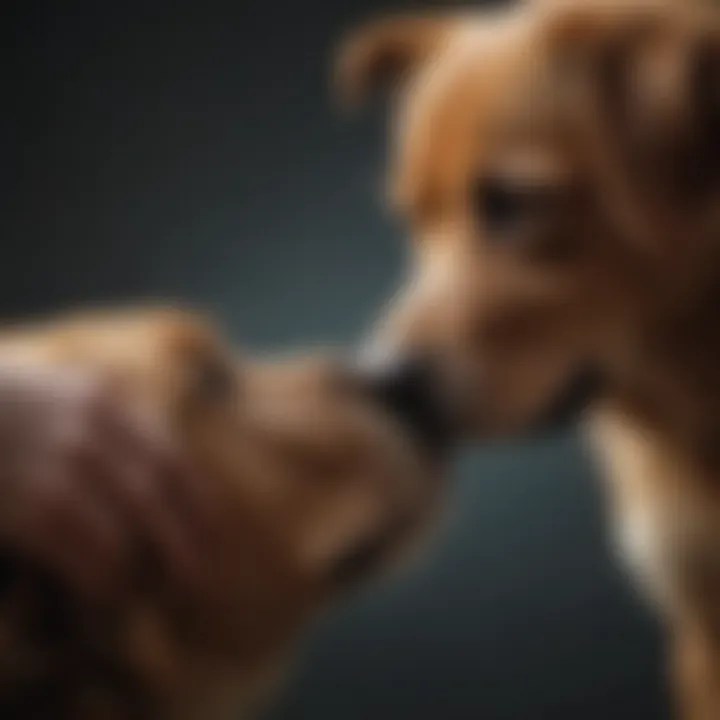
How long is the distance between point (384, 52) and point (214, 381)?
0.30m

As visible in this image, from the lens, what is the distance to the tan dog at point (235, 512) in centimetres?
58

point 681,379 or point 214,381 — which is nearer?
point 214,381

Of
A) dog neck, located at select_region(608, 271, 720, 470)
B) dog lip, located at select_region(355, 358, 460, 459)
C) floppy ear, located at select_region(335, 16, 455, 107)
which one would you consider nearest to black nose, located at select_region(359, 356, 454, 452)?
dog lip, located at select_region(355, 358, 460, 459)

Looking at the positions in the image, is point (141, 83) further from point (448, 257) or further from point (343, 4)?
point (448, 257)

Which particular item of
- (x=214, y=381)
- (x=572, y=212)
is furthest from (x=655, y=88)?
(x=214, y=381)

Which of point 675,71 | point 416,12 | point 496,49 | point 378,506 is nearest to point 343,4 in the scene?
point 416,12

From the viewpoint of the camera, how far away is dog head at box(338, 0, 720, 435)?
730 mm

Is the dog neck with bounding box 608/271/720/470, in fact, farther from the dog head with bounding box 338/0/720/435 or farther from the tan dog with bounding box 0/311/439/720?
the tan dog with bounding box 0/311/439/720

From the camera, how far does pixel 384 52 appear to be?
0.87 metres

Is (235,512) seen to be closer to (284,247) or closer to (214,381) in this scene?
(214,381)

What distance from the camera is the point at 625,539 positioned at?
0.90 metres

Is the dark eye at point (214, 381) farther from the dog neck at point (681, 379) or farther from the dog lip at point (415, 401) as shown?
the dog neck at point (681, 379)

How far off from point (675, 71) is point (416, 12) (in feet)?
1.01

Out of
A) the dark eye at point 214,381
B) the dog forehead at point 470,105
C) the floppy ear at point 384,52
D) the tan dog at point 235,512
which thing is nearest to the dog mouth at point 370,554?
the tan dog at point 235,512
